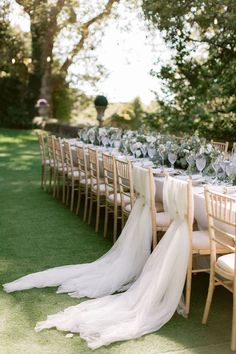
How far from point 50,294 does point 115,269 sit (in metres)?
0.61

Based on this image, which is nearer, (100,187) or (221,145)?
(100,187)

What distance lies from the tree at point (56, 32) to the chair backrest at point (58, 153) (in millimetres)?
11113

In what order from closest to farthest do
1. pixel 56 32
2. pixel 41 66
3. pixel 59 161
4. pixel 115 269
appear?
pixel 115 269
pixel 59 161
pixel 56 32
pixel 41 66

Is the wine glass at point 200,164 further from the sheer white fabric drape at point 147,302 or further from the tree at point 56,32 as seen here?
the tree at point 56,32

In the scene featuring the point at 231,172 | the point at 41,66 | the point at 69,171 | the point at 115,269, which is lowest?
the point at 115,269

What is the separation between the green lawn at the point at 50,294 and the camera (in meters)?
3.30

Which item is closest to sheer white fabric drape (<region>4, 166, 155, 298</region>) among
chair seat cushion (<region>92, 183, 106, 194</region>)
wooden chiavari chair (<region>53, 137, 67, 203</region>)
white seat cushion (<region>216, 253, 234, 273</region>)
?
white seat cushion (<region>216, 253, 234, 273</region>)

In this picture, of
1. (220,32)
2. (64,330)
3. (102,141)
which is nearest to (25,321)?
(64,330)

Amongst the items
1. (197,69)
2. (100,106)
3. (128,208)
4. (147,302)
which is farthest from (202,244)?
(100,106)

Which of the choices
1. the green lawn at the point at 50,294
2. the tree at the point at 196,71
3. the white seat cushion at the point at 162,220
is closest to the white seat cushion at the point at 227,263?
the green lawn at the point at 50,294

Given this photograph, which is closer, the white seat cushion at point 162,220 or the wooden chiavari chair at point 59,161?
the white seat cushion at point 162,220

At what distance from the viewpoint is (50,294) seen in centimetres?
418

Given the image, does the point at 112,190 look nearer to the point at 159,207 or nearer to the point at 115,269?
the point at 159,207

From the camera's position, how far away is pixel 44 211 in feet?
24.4
